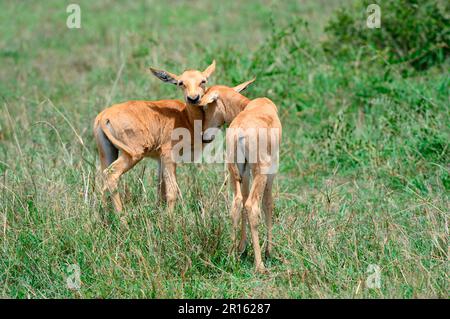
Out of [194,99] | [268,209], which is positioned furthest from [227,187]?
[194,99]

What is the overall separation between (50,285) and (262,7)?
9.68 m

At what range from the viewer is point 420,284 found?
523cm

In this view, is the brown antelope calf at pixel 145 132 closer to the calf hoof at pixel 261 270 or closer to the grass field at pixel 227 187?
the grass field at pixel 227 187

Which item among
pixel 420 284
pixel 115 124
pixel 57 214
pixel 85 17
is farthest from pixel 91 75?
pixel 420 284

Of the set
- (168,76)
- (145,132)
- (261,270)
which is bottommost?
(261,270)

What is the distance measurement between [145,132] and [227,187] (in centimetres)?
87

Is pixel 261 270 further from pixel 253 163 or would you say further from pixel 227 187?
pixel 227 187

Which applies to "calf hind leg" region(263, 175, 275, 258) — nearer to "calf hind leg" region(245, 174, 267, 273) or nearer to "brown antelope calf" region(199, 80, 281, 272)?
"brown antelope calf" region(199, 80, 281, 272)

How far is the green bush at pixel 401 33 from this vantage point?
400 inches

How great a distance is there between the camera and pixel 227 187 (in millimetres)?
6582

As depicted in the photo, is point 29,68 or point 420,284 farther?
point 29,68

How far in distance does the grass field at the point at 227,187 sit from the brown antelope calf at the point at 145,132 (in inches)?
6.4

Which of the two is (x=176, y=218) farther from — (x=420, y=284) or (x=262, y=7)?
(x=262, y=7)

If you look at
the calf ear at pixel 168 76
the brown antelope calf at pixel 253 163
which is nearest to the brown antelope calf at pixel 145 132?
the calf ear at pixel 168 76
